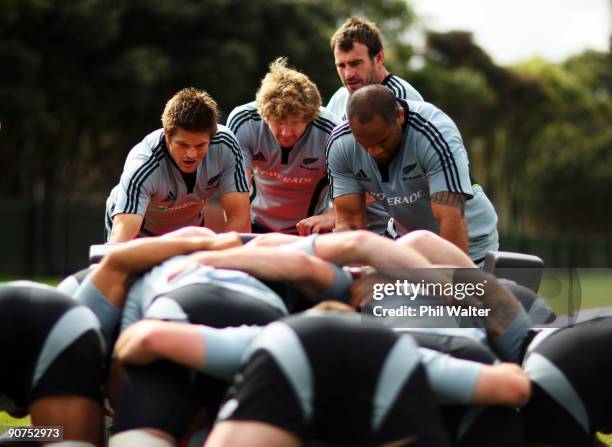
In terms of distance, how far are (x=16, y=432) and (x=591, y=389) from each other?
272 cm

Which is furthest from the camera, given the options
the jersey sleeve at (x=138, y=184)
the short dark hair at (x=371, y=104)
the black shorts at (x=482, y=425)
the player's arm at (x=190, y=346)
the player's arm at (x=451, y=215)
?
the jersey sleeve at (x=138, y=184)

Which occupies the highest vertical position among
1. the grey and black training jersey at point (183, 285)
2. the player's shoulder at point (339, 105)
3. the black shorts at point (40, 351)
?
the player's shoulder at point (339, 105)

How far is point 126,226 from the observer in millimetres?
7918

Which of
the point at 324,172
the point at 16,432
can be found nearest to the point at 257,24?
the point at 324,172

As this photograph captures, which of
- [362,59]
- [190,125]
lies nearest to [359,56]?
[362,59]

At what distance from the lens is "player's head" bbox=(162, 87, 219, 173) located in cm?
758

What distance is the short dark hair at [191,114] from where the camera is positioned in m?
7.57

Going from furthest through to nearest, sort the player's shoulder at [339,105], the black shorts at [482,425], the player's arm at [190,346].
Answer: the player's shoulder at [339,105] → the black shorts at [482,425] → the player's arm at [190,346]

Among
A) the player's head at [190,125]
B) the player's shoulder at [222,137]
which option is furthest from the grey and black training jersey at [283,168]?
the player's head at [190,125]

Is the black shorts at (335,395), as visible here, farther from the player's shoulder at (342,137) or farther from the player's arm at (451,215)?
the player's shoulder at (342,137)

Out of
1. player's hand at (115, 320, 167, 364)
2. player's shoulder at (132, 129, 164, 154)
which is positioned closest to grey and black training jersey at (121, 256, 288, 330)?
player's hand at (115, 320, 167, 364)

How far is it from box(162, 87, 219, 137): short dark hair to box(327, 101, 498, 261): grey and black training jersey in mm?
894

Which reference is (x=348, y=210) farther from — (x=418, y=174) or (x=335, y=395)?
(x=335, y=395)

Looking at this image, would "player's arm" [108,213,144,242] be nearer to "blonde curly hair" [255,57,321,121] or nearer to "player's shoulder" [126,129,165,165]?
"player's shoulder" [126,129,165,165]
